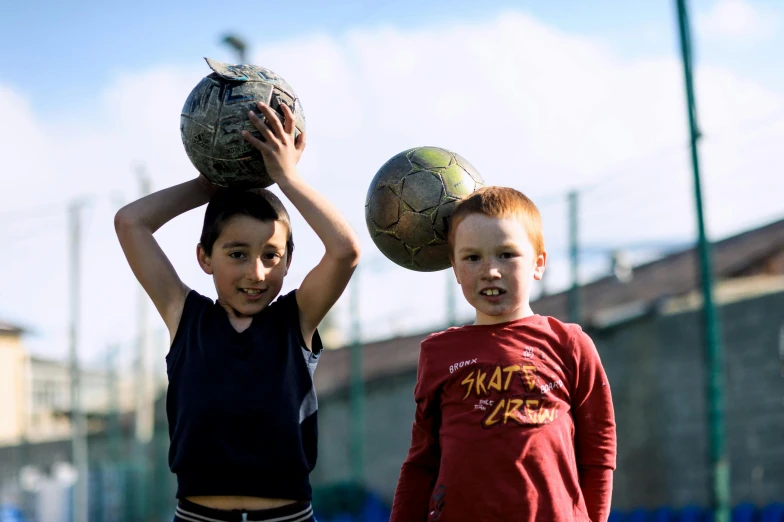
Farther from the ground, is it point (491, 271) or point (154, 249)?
point (154, 249)

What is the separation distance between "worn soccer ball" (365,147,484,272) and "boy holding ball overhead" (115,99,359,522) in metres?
0.33

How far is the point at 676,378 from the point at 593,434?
28.7 ft

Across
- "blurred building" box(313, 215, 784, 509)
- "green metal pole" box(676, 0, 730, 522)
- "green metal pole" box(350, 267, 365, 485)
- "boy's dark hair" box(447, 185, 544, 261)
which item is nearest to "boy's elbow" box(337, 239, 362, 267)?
"boy's dark hair" box(447, 185, 544, 261)

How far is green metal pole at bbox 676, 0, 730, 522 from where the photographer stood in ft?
27.0

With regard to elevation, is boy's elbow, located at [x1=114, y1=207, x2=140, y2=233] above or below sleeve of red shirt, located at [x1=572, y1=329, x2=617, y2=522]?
above

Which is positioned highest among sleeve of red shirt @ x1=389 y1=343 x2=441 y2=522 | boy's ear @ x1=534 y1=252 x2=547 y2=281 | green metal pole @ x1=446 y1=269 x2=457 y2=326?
green metal pole @ x1=446 y1=269 x2=457 y2=326

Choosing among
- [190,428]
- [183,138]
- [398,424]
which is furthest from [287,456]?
[398,424]

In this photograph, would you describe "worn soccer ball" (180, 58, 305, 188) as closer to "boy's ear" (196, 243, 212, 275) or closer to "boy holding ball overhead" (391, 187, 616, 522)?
"boy's ear" (196, 243, 212, 275)

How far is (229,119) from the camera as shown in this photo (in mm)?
3498

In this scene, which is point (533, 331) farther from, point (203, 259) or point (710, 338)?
point (710, 338)

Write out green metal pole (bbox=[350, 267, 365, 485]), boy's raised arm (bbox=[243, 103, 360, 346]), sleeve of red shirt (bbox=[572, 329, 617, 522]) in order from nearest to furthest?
sleeve of red shirt (bbox=[572, 329, 617, 522])
boy's raised arm (bbox=[243, 103, 360, 346])
green metal pole (bbox=[350, 267, 365, 485])

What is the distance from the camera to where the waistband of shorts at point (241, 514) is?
330cm

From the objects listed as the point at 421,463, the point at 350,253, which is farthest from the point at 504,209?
the point at 421,463

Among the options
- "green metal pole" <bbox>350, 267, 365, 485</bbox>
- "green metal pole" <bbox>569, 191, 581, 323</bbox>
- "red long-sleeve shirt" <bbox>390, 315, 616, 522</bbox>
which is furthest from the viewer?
"green metal pole" <bbox>350, 267, 365, 485</bbox>
